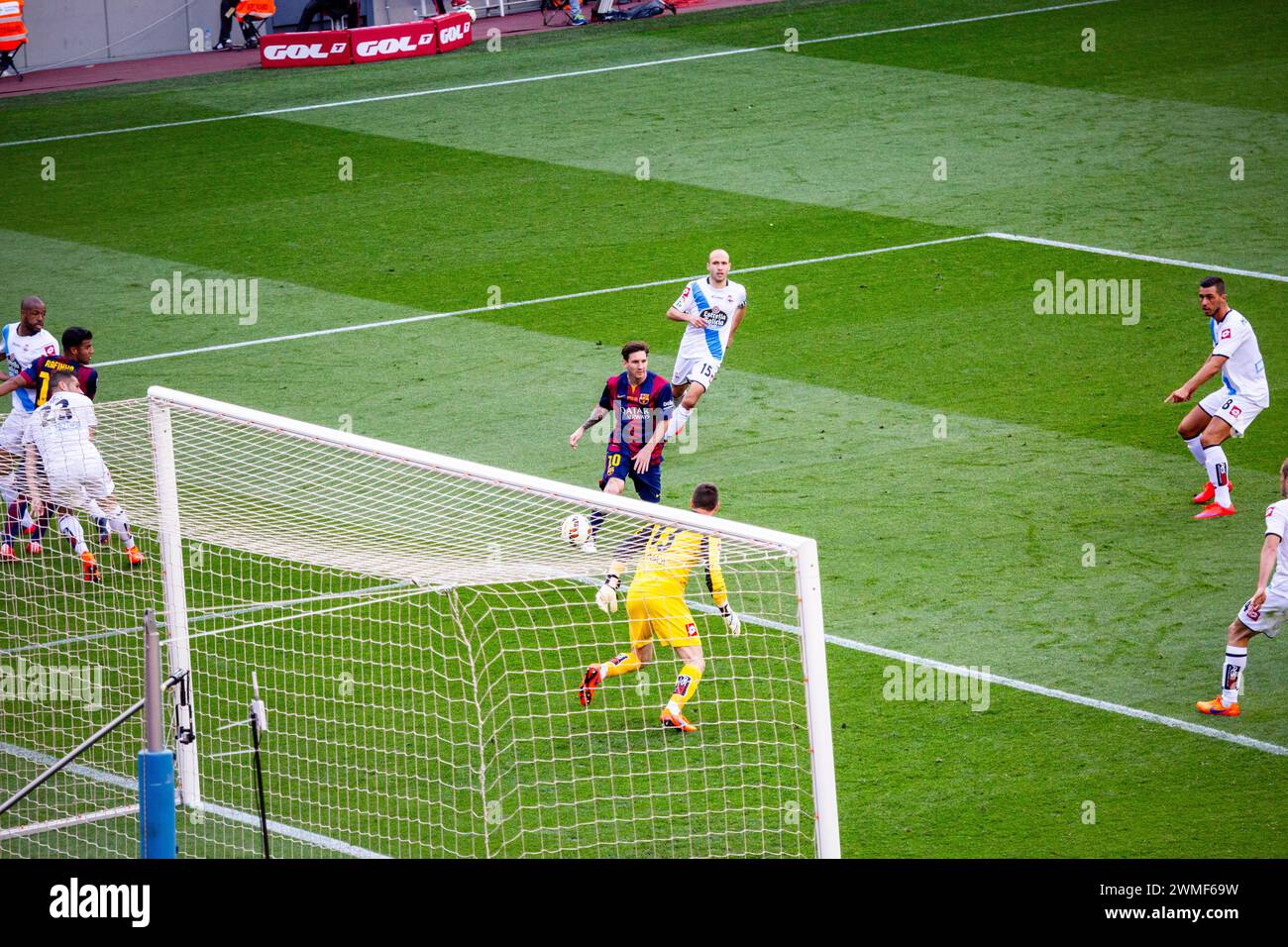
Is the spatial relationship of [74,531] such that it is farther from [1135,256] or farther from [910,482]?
[1135,256]

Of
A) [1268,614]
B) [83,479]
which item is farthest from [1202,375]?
[83,479]

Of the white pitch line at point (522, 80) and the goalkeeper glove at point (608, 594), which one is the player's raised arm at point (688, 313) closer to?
the goalkeeper glove at point (608, 594)

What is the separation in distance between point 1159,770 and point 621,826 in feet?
11.1

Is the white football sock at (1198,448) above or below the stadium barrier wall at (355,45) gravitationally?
below

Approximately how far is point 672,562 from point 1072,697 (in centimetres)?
324

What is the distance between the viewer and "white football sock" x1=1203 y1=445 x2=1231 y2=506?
50.1 ft

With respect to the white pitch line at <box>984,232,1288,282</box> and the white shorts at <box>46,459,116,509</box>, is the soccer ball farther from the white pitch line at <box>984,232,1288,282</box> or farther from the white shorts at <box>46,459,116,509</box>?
the white pitch line at <box>984,232,1288,282</box>

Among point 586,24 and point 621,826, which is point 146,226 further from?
point 621,826

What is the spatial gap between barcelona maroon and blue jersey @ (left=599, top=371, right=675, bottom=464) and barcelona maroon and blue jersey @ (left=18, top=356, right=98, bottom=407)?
14.7 feet

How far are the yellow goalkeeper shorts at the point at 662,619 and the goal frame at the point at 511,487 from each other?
1.16 metres

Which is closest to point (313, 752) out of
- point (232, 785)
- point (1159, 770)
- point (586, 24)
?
point (232, 785)

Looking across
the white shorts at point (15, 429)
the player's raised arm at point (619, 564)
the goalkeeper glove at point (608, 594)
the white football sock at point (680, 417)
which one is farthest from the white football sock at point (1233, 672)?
the white shorts at point (15, 429)

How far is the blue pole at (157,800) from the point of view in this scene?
691 cm

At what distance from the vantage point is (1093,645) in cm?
1289
